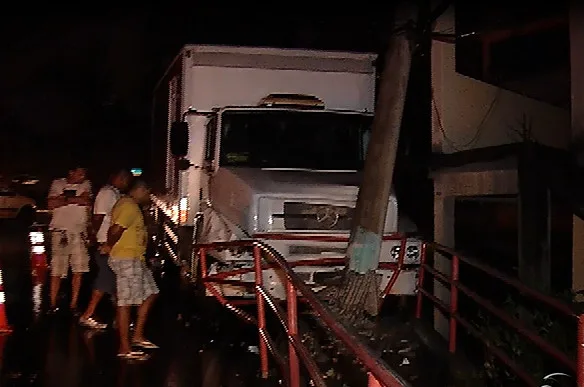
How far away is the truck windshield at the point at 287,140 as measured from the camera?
989 centimetres

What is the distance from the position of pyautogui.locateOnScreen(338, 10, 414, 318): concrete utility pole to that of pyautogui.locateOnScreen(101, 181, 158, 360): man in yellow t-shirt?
6.17 ft

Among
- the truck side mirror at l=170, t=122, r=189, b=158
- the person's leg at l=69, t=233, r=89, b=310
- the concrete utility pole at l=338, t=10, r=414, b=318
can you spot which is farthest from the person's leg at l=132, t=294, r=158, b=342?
the truck side mirror at l=170, t=122, r=189, b=158

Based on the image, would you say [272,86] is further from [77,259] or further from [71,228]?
[77,259]

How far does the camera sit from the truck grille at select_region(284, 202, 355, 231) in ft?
28.9

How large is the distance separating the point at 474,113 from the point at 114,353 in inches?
212

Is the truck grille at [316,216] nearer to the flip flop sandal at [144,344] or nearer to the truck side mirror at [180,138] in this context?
the flip flop sandal at [144,344]

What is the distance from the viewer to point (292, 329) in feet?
18.4

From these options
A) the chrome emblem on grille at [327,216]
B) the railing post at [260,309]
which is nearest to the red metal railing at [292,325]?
the railing post at [260,309]

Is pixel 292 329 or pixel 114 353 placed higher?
pixel 292 329

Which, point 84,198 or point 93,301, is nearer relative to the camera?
point 93,301

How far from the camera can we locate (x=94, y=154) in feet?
91.0

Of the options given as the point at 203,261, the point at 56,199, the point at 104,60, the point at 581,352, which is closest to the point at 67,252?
the point at 56,199

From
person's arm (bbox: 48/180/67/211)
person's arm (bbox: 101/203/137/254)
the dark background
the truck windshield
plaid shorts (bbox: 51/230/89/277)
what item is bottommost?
plaid shorts (bbox: 51/230/89/277)

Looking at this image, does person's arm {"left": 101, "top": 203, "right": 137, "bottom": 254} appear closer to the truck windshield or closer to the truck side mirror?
the truck windshield
